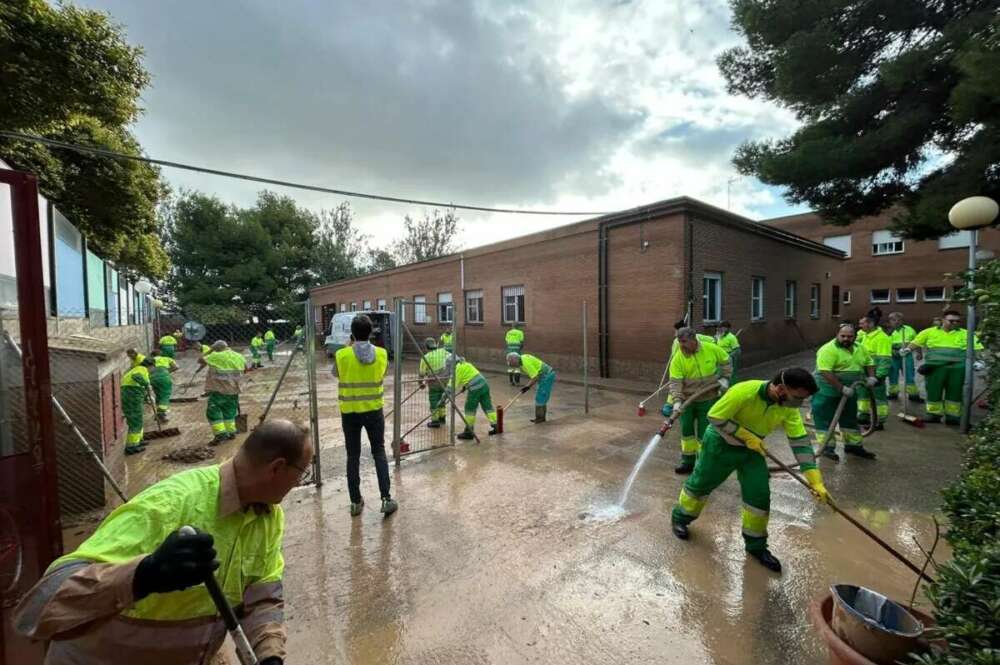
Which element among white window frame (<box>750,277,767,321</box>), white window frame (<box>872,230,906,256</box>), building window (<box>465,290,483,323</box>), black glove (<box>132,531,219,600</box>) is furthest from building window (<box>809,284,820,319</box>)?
black glove (<box>132,531,219,600</box>)

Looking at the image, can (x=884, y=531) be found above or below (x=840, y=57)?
below

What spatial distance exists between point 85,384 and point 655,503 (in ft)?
19.5

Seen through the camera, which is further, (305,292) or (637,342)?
(305,292)

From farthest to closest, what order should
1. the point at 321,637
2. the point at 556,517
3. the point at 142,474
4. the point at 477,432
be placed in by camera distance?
the point at 477,432 → the point at 142,474 → the point at 556,517 → the point at 321,637

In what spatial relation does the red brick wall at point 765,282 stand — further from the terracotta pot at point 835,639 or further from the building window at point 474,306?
the terracotta pot at point 835,639

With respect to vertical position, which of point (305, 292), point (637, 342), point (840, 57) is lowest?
point (637, 342)

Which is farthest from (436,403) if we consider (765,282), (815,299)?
(815,299)

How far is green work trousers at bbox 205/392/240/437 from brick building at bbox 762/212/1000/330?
2731cm

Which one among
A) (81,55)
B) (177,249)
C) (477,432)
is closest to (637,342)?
(477,432)

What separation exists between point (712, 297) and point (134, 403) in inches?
531

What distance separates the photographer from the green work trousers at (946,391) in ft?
24.1

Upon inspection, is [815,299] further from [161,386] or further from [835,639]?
[161,386]

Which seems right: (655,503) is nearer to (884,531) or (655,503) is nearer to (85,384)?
(884,531)

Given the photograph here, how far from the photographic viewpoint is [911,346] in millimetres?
8516
